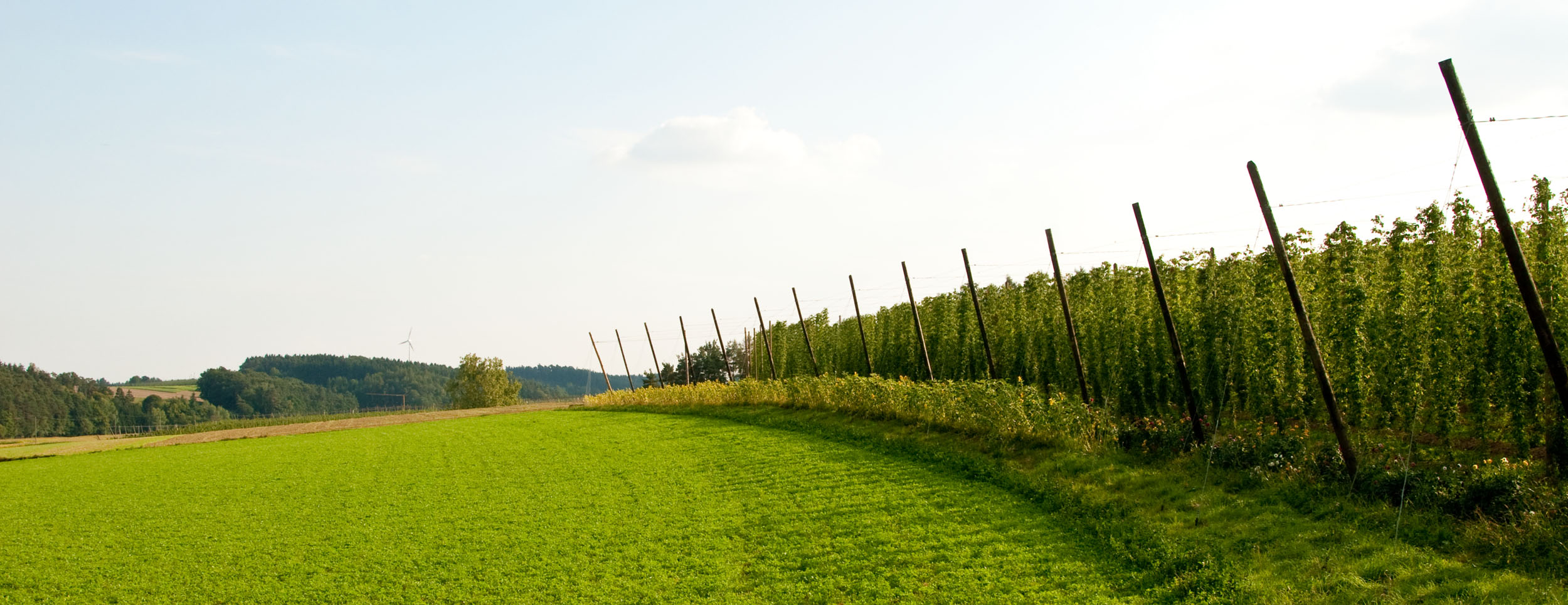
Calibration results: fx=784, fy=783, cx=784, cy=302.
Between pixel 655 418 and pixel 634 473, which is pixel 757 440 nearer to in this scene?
pixel 634 473

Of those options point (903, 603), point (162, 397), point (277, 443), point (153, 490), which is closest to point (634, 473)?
point (903, 603)

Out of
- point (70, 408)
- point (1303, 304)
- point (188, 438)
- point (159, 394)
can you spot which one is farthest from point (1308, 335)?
point (159, 394)

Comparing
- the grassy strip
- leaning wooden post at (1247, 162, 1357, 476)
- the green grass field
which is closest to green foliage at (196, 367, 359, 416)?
the green grass field

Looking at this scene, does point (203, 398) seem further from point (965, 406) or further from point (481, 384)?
point (965, 406)

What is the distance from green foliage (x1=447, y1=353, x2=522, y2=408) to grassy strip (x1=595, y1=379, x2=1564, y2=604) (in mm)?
98966

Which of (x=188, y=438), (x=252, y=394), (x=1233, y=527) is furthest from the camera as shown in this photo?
(x=252, y=394)

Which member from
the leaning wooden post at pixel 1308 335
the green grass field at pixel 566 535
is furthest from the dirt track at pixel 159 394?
the leaning wooden post at pixel 1308 335

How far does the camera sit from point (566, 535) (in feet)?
45.6

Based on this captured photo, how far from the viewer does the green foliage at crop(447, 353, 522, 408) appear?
4232 inches

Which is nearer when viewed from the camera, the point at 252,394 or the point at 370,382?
the point at 252,394

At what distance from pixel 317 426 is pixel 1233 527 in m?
52.4

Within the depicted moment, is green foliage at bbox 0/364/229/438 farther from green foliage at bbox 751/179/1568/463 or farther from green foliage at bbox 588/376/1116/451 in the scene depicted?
green foliage at bbox 751/179/1568/463

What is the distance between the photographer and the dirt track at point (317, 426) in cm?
4272

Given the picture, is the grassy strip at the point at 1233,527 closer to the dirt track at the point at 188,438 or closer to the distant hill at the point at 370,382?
the dirt track at the point at 188,438
